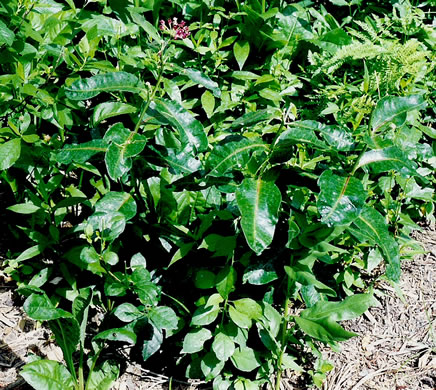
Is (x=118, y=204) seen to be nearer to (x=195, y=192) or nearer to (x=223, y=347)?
(x=195, y=192)

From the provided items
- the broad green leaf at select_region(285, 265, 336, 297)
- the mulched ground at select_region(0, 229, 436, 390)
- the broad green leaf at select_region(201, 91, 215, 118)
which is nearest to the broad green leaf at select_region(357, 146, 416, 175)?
the broad green leaf at select_region(285, 265, 336, 297)

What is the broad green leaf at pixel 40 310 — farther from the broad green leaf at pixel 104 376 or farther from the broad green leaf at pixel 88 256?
the broad green leaf at pixel 104 376

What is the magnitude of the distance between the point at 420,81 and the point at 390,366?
1654mm

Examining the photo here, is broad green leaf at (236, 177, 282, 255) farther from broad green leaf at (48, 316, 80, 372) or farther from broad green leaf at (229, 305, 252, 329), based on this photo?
broad green leaf at (48, 316, 80, 372)

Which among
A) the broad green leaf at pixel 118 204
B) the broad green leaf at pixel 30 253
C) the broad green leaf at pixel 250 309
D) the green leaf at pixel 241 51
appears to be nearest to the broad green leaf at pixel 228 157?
the broad green leaf at pixel 118 204

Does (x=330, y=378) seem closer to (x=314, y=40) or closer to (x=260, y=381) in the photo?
(x=260, y=381)

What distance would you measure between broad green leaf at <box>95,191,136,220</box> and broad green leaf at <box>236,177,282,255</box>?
0.48 metres

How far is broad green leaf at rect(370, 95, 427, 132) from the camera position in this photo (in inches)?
85.9

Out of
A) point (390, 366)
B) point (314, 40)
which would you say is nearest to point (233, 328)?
point (390, 366)

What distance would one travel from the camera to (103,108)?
2.50 m

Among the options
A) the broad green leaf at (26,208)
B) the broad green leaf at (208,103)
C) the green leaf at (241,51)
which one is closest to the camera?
the broad green leaf at (26,208)

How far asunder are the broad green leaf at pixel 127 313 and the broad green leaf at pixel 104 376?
0.28 metres

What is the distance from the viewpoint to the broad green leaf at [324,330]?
2172 millimetres

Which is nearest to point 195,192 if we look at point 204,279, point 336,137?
point 204,279
